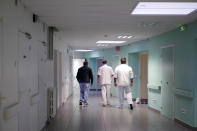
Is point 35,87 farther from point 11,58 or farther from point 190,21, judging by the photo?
point 190,21

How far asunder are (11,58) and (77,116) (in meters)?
4.01

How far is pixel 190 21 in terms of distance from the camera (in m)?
5.50

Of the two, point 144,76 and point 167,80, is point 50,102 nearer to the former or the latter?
point 167,80

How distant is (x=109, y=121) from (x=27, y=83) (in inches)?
114

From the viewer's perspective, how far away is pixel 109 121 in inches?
247

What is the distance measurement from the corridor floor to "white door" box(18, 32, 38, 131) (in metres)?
1.20

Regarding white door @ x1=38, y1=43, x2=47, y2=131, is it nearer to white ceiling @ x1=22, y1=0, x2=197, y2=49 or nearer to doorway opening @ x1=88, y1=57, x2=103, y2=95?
white ceiling @ x1=22, y1=0, x2=197, y2=49

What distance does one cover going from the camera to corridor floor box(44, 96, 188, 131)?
219 inches

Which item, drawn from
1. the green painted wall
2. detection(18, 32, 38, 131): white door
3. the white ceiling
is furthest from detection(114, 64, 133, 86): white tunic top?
detection(18, 32, 38, 131): white door

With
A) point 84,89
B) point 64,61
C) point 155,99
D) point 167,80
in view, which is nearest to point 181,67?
point 167,80

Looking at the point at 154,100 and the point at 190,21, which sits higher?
the point at 190,21

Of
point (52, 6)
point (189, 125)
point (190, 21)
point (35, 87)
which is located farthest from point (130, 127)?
point (52, 6)

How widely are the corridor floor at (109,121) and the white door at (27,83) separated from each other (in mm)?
1202

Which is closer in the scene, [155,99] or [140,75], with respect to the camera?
[155,99]
